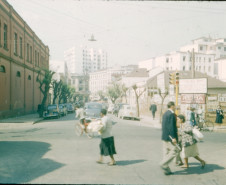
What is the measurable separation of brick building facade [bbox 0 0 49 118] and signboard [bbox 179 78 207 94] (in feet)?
54.6

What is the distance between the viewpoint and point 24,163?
28.4ft

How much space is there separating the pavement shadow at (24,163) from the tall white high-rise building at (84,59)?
514 feet

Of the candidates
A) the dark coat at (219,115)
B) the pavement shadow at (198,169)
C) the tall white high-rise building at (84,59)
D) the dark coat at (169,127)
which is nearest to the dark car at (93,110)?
the dark coat at (219,115)

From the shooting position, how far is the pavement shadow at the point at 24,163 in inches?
283

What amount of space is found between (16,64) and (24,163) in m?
25.7

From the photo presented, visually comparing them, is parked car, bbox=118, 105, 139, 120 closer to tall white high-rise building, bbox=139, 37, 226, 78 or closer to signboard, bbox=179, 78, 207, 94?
signboard, bbox=179, 78, 207, 94

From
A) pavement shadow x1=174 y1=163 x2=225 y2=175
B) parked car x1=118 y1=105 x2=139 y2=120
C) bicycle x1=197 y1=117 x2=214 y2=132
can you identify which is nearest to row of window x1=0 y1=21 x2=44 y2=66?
parked car x1=118 y1=105 x2=139 y2=120

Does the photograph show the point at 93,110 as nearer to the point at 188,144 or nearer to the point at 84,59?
the point at 188,144

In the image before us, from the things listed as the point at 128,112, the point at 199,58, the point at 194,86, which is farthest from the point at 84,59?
the point at 194,86

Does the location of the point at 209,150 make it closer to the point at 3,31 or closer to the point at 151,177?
the point at 151,177

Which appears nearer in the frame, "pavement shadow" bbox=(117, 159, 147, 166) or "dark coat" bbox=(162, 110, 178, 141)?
"dark coat" bbox=(162, 110, 178, 141)

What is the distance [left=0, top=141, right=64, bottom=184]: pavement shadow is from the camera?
7.19 m

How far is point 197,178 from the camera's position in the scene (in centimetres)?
755

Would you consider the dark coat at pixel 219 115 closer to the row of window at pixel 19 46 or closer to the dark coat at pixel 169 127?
the dark coat at pixel 169 127
